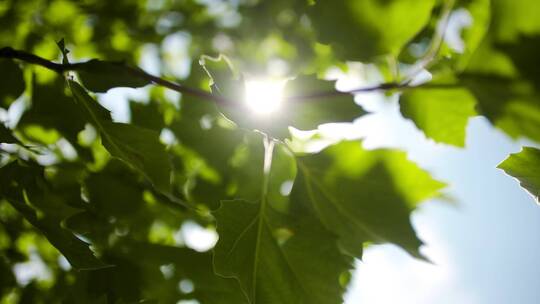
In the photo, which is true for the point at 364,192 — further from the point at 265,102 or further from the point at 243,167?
the point at 243,167

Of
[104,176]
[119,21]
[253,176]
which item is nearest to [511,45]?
[253,176]

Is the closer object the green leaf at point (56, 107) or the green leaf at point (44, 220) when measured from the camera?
the green leaf at point (44, 220)

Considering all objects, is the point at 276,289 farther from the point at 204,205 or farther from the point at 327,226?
the point at 204,205


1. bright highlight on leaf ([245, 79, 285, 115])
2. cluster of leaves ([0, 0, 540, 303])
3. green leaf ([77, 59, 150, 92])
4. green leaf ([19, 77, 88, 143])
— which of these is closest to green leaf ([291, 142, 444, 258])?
cluster of leaves ([0, 0, 540, 303])

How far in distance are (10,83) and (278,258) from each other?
19.9 inches

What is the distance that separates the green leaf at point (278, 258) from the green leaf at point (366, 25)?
0.26m

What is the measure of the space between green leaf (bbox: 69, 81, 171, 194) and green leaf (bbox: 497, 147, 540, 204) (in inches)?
17.6

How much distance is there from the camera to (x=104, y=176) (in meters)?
0.93

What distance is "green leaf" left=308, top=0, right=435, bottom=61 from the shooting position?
0.59 metres

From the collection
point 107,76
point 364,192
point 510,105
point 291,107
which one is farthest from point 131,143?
point 510,105

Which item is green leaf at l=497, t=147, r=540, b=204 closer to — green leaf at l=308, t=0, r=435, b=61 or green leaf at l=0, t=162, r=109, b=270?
green leaf at l=308, t=0, r=435, b=61

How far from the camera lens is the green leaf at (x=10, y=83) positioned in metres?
0.79

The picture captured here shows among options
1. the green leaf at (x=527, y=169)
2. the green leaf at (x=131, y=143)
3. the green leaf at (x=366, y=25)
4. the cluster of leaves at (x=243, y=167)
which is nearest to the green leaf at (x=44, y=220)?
the cluster of leaves at (x=243, y=167)

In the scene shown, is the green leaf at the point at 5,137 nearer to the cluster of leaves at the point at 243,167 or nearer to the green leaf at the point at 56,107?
the cluster of leaves at the point at 243,167
